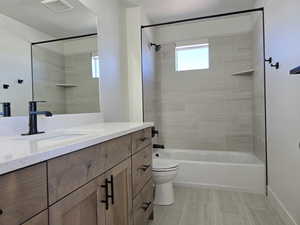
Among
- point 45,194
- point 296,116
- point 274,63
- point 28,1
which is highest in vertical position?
point 28,1

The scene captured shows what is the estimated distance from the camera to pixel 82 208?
0.89m

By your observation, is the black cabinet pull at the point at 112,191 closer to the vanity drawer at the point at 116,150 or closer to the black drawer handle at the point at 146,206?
the vanity drawer at the point at 116,150

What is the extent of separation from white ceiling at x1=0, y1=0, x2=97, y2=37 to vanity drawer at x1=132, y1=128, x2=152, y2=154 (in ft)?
3.38

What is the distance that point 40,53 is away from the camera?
147 cm

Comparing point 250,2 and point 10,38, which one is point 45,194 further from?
point 250,2

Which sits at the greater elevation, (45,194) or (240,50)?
(240,50)

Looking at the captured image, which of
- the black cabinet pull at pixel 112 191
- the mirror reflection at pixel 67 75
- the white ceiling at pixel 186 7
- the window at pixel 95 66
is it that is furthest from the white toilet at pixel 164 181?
the white ceiling at pixel 186 7

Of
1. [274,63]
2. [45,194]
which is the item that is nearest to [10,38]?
[45,194]

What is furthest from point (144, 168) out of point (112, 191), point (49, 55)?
point (49, 55)

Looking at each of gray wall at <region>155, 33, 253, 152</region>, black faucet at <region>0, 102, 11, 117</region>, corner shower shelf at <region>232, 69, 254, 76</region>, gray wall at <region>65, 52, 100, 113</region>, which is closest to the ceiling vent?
gray wall at <region>65, 52, 100, 113</region>

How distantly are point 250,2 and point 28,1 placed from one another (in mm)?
2723

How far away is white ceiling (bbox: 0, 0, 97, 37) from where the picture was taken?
1316 millimetres

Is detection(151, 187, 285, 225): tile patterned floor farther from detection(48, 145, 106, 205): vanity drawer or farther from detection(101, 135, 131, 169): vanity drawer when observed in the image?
detection(48, 145, 106, 205): vanity drawer

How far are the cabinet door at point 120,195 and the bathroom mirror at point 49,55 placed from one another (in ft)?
2.37
